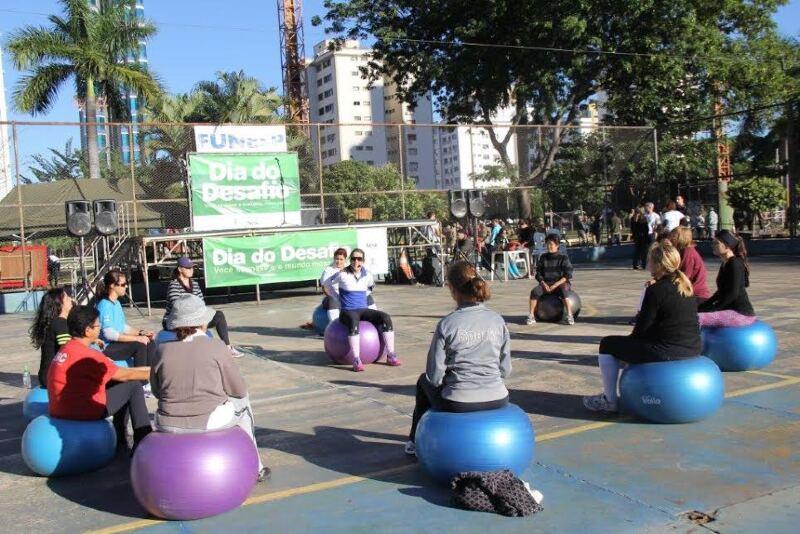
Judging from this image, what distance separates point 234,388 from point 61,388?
64.3 inches

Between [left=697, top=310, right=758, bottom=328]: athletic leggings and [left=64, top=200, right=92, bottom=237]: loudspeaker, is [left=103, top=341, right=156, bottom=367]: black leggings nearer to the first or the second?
[left=697, top=310, right=758, bottom=328]: athletic leggings

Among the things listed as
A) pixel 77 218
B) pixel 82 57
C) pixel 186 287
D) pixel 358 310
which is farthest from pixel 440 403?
pixel 82 57

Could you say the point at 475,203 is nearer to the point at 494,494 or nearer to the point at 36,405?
the point at 36,405

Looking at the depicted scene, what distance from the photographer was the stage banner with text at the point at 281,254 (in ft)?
54.4

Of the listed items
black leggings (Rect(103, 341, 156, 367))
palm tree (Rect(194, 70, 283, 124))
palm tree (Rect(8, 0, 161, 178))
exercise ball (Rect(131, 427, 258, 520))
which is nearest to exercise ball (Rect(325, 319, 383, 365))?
black leggings (Rect(103, 341, 156, 367))

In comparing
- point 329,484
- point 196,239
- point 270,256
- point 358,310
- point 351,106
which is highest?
point 351,106

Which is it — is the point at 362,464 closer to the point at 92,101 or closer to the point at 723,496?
the point at 723,496

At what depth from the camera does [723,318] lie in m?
7.71

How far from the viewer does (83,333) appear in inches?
217

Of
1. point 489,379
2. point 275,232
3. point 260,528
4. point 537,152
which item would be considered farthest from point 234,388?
point 537,152

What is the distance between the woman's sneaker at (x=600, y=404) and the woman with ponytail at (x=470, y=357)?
1834mm

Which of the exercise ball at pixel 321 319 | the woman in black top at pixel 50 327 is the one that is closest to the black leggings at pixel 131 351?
the woman in black top at pixel 50 327

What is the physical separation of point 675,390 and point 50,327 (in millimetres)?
5377

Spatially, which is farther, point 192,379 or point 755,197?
point 755,197
